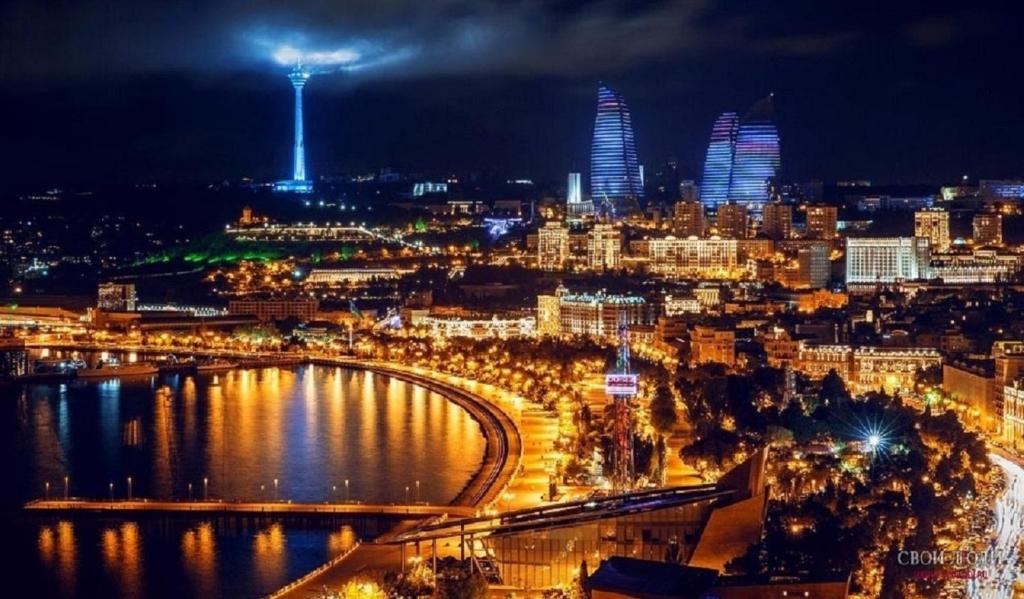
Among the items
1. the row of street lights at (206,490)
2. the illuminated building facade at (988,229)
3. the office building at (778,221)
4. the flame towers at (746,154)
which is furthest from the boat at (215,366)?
the flame towers at (746,154)

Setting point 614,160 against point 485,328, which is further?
point 614,160

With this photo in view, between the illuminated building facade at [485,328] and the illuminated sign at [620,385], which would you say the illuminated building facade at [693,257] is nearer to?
the illuminated building facade at [485,328]

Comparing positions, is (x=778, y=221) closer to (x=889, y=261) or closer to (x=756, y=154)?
(x=756, y=154)

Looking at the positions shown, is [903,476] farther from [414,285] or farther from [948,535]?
[414,285]

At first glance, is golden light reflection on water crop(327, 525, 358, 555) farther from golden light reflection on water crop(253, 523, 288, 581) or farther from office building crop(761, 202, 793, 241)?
office building crop(761, 202, 793, 241)

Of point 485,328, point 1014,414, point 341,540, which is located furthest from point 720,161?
point 341,540

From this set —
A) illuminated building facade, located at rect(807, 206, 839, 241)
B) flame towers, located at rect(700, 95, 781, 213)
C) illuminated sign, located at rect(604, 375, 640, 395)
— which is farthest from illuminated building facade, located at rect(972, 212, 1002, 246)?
illuminated sign, located at rect(604, 375, 640, 395)
